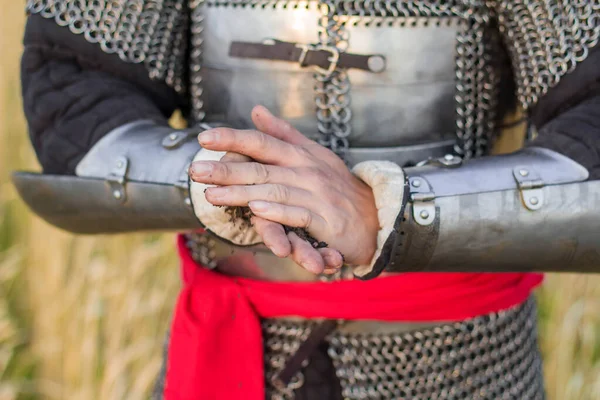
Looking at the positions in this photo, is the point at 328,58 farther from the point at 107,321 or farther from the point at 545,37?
the point at 107,321

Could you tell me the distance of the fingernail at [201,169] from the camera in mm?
839

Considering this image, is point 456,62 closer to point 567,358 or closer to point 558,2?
point 558,2

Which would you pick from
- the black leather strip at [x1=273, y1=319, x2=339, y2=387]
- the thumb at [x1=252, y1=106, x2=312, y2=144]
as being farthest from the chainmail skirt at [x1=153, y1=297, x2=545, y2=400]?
the thumb at [x1=252, y1=106, x2=312, y2=144]

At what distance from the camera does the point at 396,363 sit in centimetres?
120

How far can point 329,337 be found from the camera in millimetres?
1203

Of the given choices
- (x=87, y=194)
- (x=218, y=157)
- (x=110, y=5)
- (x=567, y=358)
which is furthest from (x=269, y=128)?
(x=567, y=358)

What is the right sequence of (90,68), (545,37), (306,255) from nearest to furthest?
(306,255)
(545,37)
(90,68)

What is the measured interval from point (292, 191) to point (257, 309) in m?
0.40

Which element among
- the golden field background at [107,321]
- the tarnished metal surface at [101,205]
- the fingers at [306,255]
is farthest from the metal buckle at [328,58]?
the golden field background at [107,321]

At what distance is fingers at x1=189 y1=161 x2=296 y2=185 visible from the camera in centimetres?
84

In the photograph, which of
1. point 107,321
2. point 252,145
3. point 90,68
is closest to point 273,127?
point 252,145

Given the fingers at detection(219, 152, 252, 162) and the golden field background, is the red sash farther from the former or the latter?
the golden field background

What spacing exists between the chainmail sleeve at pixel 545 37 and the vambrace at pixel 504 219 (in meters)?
0.18

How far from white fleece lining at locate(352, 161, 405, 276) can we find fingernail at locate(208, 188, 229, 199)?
22 cm
